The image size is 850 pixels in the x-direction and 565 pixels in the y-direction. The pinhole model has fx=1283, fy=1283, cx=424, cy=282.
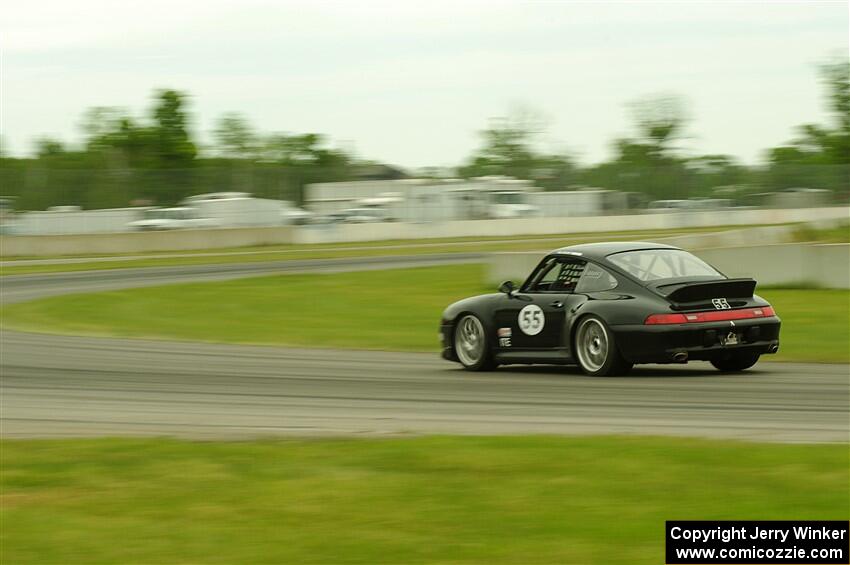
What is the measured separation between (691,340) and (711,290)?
52 centimetres

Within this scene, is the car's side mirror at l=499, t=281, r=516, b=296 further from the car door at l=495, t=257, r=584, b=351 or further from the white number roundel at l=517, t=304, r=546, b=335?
the white number roundel at l=517, t=304, r=546, b=335

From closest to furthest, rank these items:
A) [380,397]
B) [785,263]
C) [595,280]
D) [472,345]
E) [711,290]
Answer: [380,397] < [711,290] < [595,280] < [472,345] < [785,263]

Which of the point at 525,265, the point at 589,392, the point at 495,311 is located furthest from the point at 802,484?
the point at 525,265

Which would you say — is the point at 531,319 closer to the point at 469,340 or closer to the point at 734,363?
the point at 469,340

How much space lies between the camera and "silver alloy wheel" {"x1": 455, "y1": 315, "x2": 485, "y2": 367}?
13.1 metres

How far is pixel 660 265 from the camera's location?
11.8m

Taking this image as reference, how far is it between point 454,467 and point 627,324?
4.29m

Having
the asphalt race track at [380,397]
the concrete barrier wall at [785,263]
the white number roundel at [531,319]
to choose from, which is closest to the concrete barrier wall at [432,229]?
the concrete barrier wall at [785,263]

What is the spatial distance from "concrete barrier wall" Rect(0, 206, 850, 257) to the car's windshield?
118 feet

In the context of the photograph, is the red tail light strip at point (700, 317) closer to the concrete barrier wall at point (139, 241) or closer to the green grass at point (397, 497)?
the green grass at point (397, 497)

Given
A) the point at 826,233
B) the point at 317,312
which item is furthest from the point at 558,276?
the point at 826,233

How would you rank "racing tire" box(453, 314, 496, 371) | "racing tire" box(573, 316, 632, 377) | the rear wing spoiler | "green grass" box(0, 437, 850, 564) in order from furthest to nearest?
"racing tire" box(453, 314, 496, 371), "racing tire" box(573, 316, 632, 377), the rear wing spoiler, "green grass" box(0, 437, 850, 564)

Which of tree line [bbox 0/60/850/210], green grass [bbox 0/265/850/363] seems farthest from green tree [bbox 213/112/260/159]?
green grass [bbox 0/265/850/363]

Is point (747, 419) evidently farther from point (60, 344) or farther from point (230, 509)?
point (60, 344)
